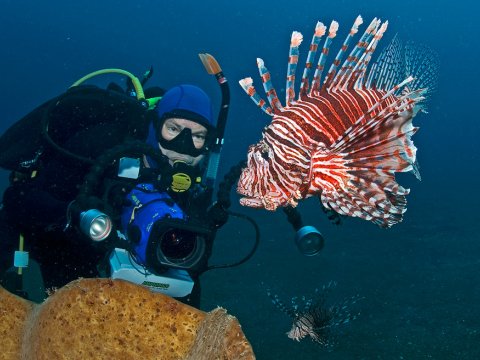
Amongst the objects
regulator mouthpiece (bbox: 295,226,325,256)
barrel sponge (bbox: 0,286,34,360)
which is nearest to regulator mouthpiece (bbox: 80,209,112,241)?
barrel sponge (bbox: 0,286,34,360)

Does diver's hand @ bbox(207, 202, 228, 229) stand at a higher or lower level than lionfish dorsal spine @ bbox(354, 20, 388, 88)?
lower

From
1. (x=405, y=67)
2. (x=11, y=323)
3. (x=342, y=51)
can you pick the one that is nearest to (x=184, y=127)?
(x=342, y=51)

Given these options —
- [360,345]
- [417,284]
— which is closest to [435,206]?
[417,284]

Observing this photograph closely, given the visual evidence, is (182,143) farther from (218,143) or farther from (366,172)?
(366,172)

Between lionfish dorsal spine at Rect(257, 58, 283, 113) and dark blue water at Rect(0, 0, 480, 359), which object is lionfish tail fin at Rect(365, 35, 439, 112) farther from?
lionfish dorsal spine at Rect(257, 58, 283, 113)

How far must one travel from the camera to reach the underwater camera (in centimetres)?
271

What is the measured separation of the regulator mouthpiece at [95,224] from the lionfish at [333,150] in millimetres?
873

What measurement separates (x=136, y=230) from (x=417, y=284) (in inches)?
298

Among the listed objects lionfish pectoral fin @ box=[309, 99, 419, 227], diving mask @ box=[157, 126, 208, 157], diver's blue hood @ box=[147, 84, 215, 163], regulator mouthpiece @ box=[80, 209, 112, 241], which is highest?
lionfish pectoral fin @ box=[309, 99, 419, 227]

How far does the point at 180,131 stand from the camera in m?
3.86

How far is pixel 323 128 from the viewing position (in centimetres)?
246

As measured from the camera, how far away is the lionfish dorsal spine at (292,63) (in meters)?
2.52

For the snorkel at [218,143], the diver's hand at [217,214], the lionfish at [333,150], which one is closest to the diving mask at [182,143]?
the snorkel at [218,143]

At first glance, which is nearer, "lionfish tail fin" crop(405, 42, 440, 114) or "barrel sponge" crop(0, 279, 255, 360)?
"barrel sponge" crop(0, 279, 255, 360)
